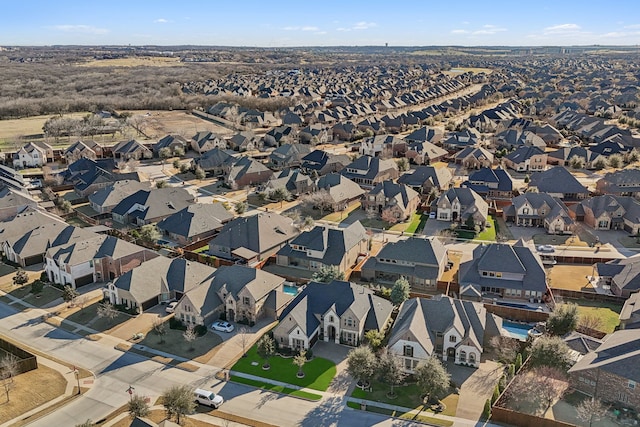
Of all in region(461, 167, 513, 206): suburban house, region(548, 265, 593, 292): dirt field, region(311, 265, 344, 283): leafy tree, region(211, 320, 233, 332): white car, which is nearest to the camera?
region(211, 320, 233, 332): white car

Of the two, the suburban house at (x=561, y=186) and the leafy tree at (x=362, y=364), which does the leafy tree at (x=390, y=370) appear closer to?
the leafy tree at (x=362, y=364)

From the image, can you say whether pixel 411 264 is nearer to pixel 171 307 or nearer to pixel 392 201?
pixel 392 201

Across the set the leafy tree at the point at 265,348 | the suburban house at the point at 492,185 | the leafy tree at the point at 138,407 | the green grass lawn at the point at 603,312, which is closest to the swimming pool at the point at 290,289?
the leafy tree at the point at 265,348

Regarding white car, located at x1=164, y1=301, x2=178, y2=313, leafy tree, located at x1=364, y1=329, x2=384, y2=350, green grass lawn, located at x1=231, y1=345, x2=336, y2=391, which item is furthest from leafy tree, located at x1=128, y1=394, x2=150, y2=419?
leafy tree, located at x1=364, y1=329, x2=384, y2=350

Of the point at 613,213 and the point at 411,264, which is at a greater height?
the point at 613,213

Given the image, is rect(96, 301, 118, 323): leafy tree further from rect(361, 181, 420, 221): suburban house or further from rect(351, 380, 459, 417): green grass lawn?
rect(361, 181, 420, 221): suburban house

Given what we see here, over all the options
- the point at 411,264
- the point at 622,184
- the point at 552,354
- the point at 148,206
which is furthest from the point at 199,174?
the point at 552,354
